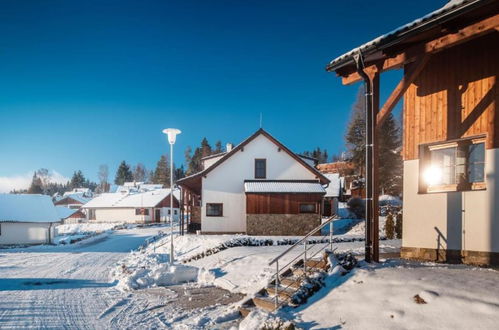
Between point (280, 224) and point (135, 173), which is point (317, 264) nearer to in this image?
point (280, 224)

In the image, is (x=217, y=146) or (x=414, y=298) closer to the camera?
(x=414, y=298)

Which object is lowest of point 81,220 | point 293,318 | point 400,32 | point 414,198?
point 81,220

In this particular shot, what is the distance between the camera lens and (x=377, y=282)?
7020 millimetres

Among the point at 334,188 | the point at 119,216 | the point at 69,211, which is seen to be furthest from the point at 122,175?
the point at 334,188

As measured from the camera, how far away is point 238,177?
91.0 ft

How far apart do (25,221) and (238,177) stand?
24819 millimetres

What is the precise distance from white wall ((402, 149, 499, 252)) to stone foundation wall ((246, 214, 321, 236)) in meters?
16.8

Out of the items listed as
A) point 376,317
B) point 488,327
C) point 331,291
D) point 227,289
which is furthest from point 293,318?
point 227,289

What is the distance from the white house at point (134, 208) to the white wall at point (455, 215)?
53.3 m

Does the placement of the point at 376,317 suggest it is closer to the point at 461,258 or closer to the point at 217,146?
the point at 461,258

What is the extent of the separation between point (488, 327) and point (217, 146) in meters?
107

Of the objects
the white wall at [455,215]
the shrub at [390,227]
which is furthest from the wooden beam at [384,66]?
the shrub at [390,227]

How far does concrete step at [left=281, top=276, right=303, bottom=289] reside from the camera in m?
8.38

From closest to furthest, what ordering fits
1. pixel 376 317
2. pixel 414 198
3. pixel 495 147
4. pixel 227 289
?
pixel 376 317, pixel 495 147, pixel 414 198, pixel 227 289
